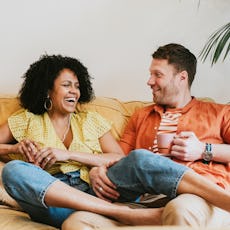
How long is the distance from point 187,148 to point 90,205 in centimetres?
47

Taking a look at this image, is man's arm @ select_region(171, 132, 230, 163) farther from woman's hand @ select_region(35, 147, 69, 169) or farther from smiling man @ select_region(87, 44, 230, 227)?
woman's hand @ select_region(35, 147, 69, 169)

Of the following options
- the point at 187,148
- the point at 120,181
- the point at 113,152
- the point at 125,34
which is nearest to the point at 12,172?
the point at 120,181

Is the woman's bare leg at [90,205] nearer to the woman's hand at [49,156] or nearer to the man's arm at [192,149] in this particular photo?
the woman's hand at [49,156]

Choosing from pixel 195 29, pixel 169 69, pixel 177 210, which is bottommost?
pixel 177 210

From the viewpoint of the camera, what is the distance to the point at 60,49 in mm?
2471

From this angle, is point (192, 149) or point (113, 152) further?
point (113, 152)

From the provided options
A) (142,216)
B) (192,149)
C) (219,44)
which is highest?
(219,44)

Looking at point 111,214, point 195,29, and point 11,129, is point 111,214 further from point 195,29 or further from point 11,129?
point 195,29

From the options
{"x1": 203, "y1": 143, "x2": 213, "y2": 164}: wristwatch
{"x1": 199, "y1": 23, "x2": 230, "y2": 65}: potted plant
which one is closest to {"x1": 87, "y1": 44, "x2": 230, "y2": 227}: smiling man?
{"x1": 203, "y1": 143, "x2": 213, "y2": 164}: wristwatch

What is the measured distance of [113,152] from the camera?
1.94 metres

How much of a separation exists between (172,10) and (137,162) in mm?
1221

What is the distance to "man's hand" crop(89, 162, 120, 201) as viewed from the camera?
1615 mm

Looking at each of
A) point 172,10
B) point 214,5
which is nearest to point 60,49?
point 172,10

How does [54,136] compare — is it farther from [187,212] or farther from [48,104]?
[187,212]
